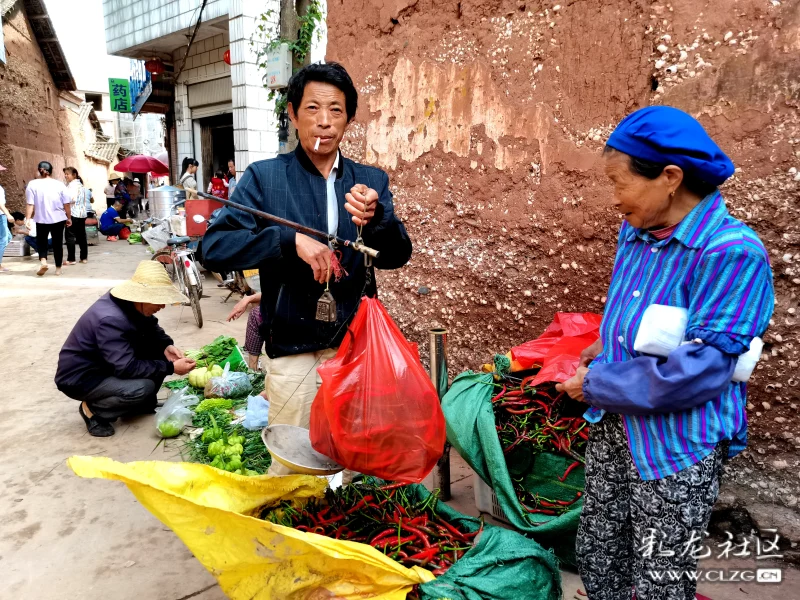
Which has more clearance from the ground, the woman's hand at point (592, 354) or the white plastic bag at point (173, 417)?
the woman's hand at point (592, 354)

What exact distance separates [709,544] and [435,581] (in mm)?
1498

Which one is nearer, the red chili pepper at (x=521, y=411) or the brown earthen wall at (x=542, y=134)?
the brown earthen wall at (x=542, y=134)

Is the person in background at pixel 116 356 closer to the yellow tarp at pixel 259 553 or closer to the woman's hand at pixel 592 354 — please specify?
the yellow tarp at pixel 259 553

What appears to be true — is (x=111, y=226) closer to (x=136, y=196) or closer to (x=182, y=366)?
(x=136, y=196)

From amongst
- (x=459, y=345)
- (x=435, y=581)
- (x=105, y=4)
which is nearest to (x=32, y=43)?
(x=105, y=4)

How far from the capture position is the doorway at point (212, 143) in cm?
1461

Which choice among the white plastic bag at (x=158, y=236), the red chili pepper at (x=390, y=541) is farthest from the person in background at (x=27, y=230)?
the red chili pepper at (x=390, y=541)

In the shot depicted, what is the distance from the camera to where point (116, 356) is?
388 centimetres

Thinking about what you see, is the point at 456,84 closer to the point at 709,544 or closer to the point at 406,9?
the point at 406,9

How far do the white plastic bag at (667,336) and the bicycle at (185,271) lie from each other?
19.4ft

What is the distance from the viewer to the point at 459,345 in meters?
3.63

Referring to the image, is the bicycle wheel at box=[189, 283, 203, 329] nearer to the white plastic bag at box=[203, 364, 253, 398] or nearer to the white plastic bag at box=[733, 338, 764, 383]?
the white plastic bag at box=[203, 364, 253, 398]

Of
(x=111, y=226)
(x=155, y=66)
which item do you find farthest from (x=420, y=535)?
(x=111, y=226)

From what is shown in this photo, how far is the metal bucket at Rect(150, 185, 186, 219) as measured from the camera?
11312 millimetres
